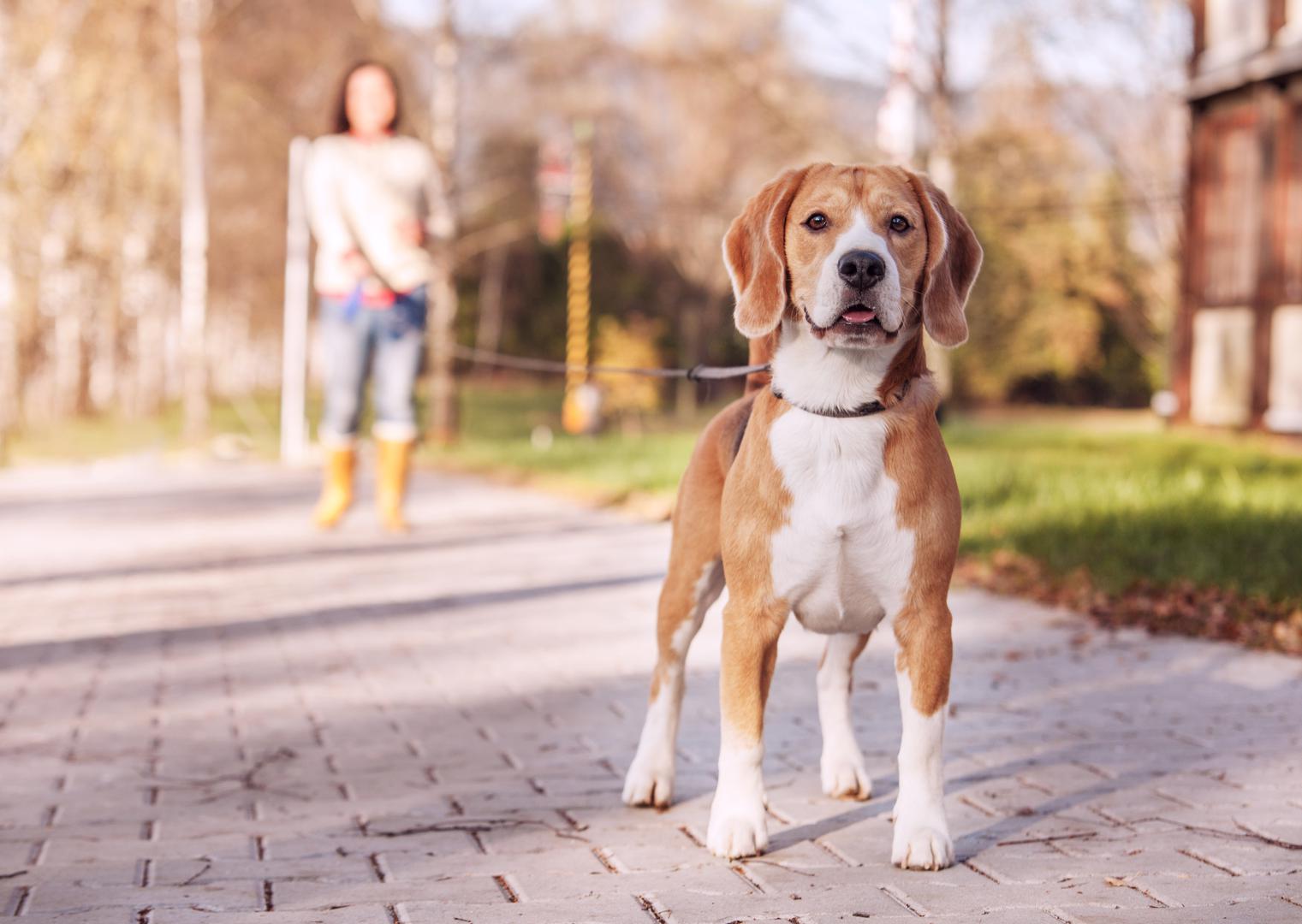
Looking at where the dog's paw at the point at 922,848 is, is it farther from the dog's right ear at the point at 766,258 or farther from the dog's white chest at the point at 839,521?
the dog's right ear at the point at 766,258

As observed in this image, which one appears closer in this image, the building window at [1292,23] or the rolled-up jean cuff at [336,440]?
the rolled-up jean cuff at [336,440]

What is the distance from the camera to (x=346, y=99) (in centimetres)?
995

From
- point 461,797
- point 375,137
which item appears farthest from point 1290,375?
point 461,797

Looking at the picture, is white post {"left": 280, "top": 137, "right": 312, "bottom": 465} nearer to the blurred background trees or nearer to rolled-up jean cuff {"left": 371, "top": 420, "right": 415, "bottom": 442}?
the blurred background trees

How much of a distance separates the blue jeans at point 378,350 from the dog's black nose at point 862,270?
669 centimetres

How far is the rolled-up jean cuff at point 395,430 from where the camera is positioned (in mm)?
9891

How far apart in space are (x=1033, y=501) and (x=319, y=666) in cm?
598

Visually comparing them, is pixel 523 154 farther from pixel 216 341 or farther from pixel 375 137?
pixel 375 137

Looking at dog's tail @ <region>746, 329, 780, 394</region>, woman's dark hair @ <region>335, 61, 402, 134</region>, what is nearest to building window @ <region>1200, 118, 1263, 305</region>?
woman's dark hair @ <region>335, 61, 402, 134</region>

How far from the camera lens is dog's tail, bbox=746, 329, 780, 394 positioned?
3594 millimetres

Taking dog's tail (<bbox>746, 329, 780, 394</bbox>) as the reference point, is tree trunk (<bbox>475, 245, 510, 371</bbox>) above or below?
above

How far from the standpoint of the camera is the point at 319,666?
234 inches

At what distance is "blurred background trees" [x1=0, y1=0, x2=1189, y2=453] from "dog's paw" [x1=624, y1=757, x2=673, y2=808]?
709 inches

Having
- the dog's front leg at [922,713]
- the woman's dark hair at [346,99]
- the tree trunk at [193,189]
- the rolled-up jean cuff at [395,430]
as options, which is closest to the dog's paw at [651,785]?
the dog's front leg at [922,713]
